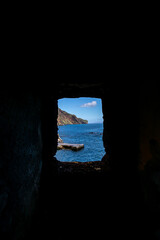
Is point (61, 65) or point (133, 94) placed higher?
point (61, 65)

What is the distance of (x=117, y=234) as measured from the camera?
2318mm

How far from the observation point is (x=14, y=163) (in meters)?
1.68

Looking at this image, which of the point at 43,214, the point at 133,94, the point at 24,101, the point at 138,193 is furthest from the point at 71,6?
the point at 43,214

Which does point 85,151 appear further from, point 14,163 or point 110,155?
point 14,163

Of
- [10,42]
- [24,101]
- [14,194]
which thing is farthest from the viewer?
[24,101]

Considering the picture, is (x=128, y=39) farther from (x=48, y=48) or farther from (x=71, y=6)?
(x=48, y=48)

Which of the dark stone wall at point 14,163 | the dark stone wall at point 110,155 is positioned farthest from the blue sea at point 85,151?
the dark stone wall at point 14,163

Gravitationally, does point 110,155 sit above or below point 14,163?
below

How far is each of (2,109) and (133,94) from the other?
282 cm

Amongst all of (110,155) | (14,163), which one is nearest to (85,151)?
(110,155)

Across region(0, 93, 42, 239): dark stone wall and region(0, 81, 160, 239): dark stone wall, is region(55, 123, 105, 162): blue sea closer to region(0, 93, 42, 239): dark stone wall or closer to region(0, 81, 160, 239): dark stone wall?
region(0, 81, 160, 239): dark stone wall

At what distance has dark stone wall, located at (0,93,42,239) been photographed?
4.66ft

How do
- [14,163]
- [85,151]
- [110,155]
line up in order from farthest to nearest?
[85,151], [110,155], [14,163]

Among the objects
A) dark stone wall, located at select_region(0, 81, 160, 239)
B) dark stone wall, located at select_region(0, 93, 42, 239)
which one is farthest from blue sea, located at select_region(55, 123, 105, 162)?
dark stone wall, located at select_region(0, 93, 42, 239)
